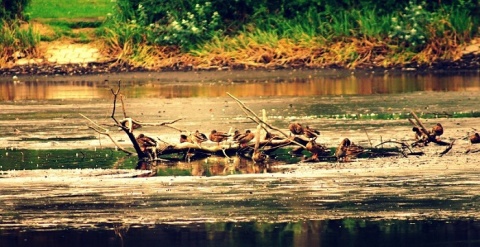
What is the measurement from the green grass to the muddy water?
10994 mm

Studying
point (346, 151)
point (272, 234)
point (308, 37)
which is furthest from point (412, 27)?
point (272, 234)

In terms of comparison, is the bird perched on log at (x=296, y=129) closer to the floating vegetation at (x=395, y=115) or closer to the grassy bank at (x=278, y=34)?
the floating vegetation at (x=395, y=115)

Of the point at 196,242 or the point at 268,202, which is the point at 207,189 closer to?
the point at 268,202

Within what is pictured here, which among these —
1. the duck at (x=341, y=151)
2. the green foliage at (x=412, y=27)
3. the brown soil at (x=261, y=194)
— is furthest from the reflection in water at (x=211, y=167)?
the green foliage at (x=412, y=27)

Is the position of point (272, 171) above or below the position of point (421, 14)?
below

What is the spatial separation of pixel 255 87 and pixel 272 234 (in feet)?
54.3

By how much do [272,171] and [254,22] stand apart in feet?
59.3

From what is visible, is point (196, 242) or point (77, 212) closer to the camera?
point (196, 242)

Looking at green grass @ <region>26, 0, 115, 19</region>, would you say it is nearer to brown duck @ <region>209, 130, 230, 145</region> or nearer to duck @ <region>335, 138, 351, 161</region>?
brown duck @ <region>209, 130, 230, 145</region>

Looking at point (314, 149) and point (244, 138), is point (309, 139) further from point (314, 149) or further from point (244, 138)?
point (244, 138)

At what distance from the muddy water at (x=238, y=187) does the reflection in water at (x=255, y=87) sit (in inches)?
65.6

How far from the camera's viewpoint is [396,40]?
30844 mm

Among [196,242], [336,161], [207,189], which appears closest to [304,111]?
[336,161]

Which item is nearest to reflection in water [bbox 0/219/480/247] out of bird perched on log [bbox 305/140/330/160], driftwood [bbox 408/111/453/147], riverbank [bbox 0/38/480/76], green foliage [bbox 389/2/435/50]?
bird perched on log [bbox 305/140/330/160]
